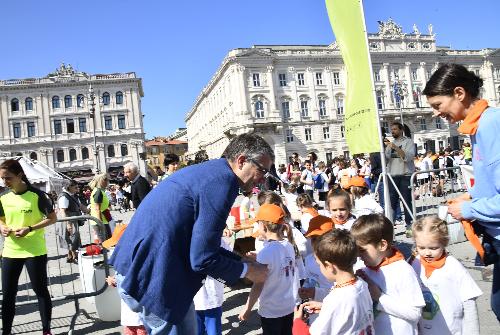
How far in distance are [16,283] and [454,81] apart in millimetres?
4661

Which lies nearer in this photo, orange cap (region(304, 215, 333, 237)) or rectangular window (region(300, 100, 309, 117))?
orange cap (region(304, 215, 333, 237))

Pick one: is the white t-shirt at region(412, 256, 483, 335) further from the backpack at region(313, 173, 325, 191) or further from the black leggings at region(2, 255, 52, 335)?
the backpack at region(313, 173, 325, 191)

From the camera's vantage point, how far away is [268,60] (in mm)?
60219

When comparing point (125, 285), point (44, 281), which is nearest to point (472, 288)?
point (125, 285)

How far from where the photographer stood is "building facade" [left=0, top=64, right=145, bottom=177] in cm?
6188

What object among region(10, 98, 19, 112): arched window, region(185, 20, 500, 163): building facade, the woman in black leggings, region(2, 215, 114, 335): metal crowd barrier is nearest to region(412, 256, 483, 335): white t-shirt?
region(2, 215, 114, 335): metal crowd barrier

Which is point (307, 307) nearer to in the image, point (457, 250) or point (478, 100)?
point (478, 100)

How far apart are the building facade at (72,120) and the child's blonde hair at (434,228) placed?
201 ft

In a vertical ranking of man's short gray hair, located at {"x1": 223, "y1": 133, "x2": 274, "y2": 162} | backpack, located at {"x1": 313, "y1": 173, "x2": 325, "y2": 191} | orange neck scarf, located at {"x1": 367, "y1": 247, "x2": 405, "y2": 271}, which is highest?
man's short gray hair, located at {"x1": 223, "y1": 133, "x2": 274, "y2": 162}

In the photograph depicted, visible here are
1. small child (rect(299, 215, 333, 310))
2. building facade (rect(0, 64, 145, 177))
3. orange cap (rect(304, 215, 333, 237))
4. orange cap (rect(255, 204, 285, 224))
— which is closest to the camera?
small child (rect(299, 215, 333, 310))

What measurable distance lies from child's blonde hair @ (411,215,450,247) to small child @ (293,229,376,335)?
2.31 feet

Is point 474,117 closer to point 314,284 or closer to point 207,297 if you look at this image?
point 314,284

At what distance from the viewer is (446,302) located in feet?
9.00

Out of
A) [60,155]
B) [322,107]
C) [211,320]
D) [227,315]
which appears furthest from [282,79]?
[211,320]
